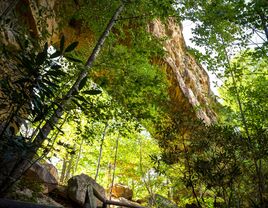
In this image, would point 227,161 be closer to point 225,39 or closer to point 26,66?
point 26,66

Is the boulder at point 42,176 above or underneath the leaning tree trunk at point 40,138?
above

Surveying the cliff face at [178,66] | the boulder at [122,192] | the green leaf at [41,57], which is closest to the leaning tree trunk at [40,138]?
the green leaf at [41,57]

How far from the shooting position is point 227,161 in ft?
13.9

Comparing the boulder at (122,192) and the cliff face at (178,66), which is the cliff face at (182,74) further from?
the boulder at (122,192)

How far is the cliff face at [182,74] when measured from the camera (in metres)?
11.7

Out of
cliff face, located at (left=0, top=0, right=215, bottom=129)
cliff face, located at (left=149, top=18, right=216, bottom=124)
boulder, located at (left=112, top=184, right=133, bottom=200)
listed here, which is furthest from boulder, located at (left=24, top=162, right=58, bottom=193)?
boulder, located at (left=112, top=184, right=133, bottom=200)

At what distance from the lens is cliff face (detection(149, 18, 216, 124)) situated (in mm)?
11656

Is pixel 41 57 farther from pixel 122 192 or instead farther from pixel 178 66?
pixel 122 192

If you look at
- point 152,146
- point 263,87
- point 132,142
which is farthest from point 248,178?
point 132,142

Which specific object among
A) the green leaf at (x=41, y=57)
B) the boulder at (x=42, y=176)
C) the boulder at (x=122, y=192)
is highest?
the boulder at (x=122, y=192)

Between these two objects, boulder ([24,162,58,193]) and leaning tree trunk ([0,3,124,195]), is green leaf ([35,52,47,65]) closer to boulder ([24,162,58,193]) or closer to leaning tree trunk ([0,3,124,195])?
leaning tree trunk ([0,3,124,195])

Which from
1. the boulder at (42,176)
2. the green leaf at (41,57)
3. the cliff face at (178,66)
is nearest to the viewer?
the green leaf at (41,57)

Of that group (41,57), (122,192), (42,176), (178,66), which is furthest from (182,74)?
(41,57)

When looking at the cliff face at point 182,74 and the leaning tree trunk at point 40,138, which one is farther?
the cliff face at point 182,74
